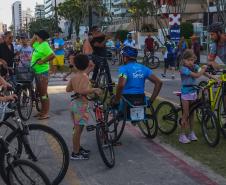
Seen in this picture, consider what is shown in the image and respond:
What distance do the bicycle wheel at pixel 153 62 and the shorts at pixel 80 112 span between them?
18.7 meters

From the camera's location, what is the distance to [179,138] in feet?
26.2

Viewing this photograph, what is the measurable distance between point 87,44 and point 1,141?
27.7 feet

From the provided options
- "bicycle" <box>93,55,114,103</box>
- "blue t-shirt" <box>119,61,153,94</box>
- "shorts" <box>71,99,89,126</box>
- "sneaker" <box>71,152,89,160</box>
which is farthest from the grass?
"bicycle" <box>93,55,114,103</box>

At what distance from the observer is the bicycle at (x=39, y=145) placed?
16.9 feet

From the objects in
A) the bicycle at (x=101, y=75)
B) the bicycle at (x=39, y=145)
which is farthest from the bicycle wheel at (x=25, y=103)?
the bicycle at (x=39, y=145)

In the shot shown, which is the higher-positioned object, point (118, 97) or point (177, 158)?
point (118, 97)

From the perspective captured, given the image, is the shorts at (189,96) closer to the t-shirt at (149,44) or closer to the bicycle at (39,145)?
the bicycle at (39,145)

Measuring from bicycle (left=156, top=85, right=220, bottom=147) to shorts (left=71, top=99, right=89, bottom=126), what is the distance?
179cm

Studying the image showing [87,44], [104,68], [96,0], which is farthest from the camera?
[96,0]

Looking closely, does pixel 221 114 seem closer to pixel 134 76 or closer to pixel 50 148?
pixel 134 76

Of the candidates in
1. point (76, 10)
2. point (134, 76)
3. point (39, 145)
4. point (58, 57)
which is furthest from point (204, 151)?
point (76, 10)

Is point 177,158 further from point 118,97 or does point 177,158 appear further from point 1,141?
point 1,141

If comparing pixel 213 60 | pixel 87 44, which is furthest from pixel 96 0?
pixel 213 60

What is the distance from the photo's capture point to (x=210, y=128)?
299 inches
